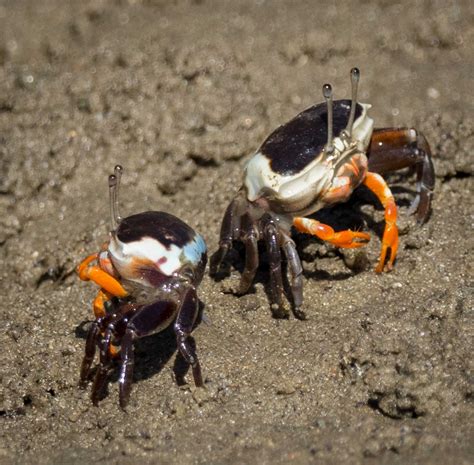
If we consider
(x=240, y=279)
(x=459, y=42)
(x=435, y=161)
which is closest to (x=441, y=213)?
(x=435, y=161)

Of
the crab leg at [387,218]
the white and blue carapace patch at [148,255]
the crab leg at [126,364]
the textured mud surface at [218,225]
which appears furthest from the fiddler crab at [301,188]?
the crab leg at [126,364]

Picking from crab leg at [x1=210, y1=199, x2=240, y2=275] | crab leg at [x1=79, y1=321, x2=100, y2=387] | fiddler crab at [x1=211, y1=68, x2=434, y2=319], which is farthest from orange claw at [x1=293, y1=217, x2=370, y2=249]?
crab leg at [x1=79, y1=321, x2=100, y2=387]

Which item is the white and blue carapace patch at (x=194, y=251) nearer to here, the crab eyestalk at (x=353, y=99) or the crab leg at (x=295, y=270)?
the crab leg at (x=295, y=270)

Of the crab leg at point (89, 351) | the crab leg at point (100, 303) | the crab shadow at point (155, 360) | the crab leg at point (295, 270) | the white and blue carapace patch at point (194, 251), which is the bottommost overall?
the crab shadow at point (155, 360)

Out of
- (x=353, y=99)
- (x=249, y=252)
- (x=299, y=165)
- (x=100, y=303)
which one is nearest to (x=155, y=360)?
(x=100, y=303)

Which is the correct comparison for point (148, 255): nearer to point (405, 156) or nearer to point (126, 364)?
point (126, 364)

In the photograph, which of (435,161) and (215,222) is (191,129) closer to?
(215,222)
